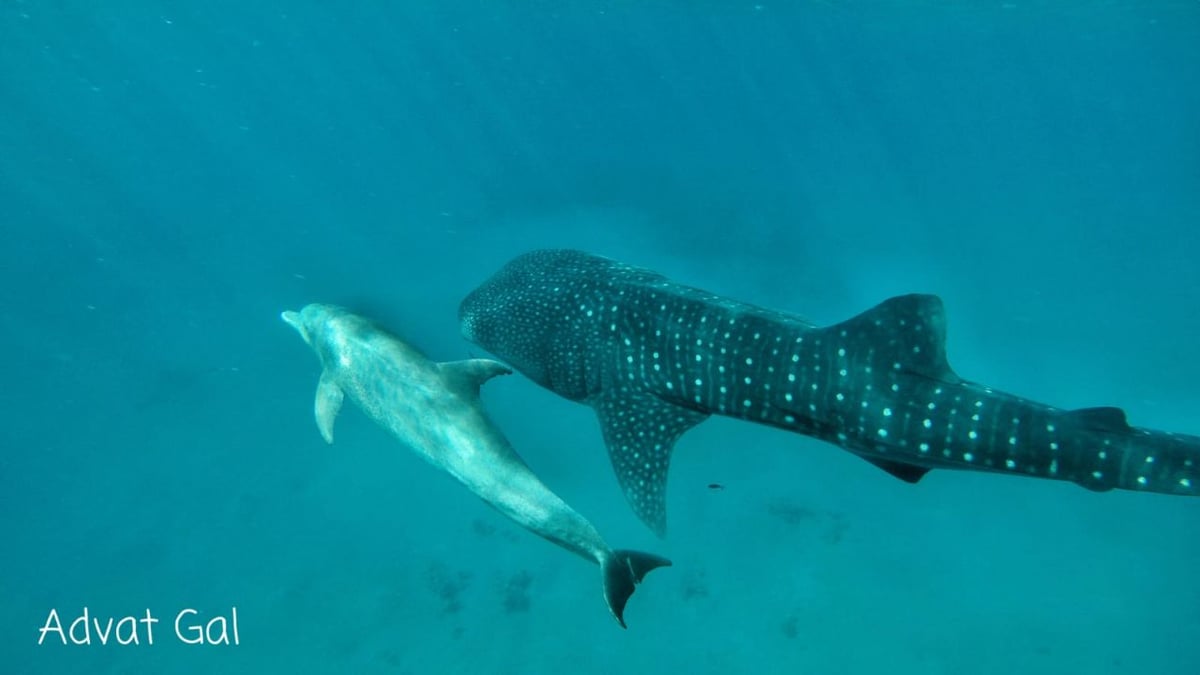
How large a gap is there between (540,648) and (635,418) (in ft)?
30.5

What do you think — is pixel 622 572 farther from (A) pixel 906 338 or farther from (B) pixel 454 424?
(A) pixel 906 338

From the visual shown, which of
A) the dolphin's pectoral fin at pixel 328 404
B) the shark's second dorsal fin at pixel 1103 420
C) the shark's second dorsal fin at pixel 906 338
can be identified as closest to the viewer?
the shark's second dorsal fin at pixel 1103 420

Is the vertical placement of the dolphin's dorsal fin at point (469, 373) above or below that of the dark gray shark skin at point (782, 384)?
above

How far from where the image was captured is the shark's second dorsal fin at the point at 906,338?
4688 mm

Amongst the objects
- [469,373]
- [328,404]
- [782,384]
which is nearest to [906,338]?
[782,384]

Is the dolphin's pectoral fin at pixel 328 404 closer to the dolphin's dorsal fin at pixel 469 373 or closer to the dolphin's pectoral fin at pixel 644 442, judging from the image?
the dolphin's dorsal fin at pixel 469 373

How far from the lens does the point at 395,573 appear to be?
48.0 feet

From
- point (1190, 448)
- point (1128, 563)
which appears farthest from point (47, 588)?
point (1128, 563)

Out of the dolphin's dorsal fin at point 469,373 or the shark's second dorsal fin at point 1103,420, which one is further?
the dolphin's dorsal fin at point 469,373

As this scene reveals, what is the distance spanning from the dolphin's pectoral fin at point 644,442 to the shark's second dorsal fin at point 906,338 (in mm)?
1668

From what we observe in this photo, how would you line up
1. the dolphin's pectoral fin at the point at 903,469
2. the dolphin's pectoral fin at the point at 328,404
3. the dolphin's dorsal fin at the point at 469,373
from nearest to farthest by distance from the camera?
the dolphin's pectoral fin at the point at 903,469
the dolphin's dorsal fin at the point at 469,373
the dolphin's pectoral fin at the point at 328,404

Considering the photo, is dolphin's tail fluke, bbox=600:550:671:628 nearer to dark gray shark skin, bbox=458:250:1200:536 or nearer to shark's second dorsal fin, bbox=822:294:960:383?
dark gray shark skin, bbox=458:250:1200:536

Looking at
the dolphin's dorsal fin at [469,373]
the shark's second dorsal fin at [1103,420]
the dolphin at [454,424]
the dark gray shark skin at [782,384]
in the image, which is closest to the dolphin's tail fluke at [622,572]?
the dolphin at [454,424]

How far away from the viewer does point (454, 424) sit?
20.5ft
